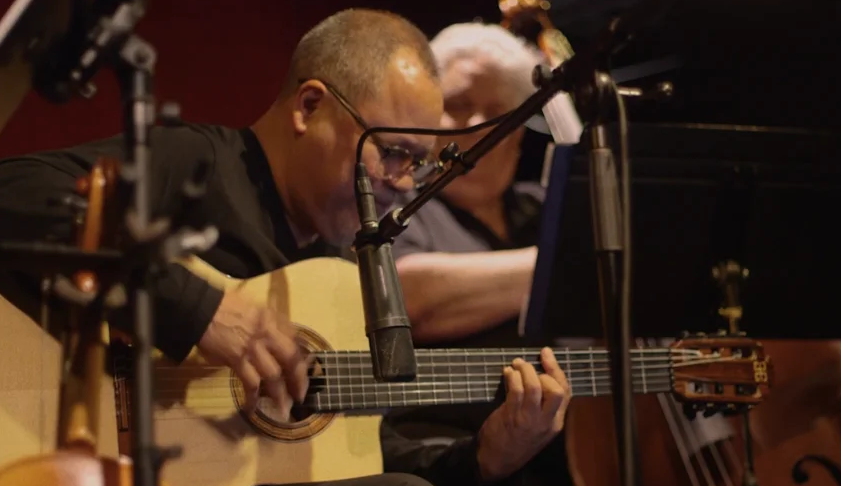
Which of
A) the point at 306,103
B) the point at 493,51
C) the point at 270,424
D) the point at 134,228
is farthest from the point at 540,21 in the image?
the point at 134,228

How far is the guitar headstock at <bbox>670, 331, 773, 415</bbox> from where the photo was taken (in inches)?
74.3

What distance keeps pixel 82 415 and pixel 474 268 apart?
4.22ft

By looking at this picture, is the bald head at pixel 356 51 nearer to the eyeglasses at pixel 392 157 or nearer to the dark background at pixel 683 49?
the eyeglasses at pixel 392 157

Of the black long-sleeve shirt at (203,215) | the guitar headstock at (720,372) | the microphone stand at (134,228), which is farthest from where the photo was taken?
the guitar headstock at (720,372)

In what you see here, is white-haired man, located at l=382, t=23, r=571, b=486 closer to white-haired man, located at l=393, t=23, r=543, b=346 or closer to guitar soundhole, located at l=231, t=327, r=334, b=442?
white-haired man, located at l=393, t=23, r=543, b=346

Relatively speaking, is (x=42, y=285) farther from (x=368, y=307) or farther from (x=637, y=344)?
(x=637, y=344)

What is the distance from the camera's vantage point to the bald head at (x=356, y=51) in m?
1.84

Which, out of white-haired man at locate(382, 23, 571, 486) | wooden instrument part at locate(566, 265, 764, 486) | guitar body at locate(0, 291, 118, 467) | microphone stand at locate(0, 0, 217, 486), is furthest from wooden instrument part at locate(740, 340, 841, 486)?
microphone stand at locate(0, 0, 217, 486)

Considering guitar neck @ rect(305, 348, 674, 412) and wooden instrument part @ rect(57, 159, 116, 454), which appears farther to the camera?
guitar neck @ rect(305, 348, 674, 412)

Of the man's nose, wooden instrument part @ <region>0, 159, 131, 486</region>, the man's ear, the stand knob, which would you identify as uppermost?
the man's nose

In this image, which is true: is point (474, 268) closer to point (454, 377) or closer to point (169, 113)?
point (454, 377)

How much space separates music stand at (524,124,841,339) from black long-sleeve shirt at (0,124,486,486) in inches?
16.1

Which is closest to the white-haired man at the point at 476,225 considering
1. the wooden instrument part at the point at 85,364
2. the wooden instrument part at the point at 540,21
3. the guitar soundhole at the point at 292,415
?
the wooden instrument part at the point at 540,21

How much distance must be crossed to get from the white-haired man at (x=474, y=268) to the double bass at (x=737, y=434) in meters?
0.13
